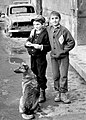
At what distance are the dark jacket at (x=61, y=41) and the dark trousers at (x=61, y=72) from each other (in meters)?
0.13

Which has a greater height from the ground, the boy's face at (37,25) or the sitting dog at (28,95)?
the boy's face at (37,25)

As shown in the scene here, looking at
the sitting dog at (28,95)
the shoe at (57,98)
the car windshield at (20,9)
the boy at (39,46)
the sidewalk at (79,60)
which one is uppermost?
the boy at (39,46)

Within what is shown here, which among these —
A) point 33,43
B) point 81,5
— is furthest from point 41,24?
point 81,5

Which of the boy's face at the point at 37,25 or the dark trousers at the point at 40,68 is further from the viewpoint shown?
the dark trousers at the point at 40,68

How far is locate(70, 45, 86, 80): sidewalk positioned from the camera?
833cm

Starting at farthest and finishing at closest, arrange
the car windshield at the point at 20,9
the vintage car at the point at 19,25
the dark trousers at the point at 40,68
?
the car windshield at the point at 20,9 → the vintage car at the point at 19,25 → the dark trousers at the point at 40,68

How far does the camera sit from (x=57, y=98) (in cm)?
624

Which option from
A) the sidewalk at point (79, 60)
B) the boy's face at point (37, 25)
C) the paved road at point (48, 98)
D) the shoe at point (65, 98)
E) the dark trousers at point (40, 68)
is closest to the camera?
the paved road at point (48, 98)

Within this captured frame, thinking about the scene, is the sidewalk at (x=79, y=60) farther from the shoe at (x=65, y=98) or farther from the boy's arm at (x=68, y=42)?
the boy's arm at (x=68, y=42)

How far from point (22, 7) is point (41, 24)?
1272 cm

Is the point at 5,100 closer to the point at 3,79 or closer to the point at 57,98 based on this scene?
the point at 57,98

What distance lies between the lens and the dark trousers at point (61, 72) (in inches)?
236

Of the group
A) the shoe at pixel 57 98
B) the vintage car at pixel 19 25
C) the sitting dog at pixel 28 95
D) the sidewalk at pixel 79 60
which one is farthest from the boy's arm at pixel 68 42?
the vintage car at pixel 19 25

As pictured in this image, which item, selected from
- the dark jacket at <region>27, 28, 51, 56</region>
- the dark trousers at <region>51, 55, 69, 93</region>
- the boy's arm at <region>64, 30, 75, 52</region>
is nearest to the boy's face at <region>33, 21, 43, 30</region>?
the dark jacket at <region>27, 28, 51, 56</region>
